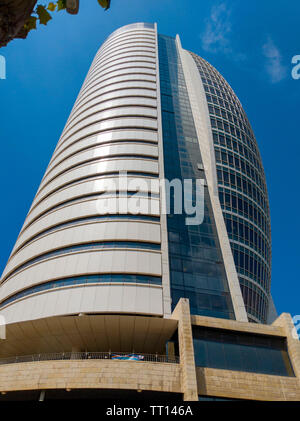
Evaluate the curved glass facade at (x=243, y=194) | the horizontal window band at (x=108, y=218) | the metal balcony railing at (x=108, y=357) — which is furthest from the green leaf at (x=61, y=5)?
the curved glass facade at (x=243, y=194)

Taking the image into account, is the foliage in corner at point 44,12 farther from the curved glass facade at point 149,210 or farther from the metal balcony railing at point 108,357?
the curved glass facade at point 149,210

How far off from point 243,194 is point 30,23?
4610 centimetres

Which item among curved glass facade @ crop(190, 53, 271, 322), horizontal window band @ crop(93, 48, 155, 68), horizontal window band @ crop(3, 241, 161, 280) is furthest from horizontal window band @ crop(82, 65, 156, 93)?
horizontal window band @ crop(3, 241, 161, 280)

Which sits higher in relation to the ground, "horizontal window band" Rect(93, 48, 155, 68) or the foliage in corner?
"horizontal window band" Rect(93, 48, 155, 68)

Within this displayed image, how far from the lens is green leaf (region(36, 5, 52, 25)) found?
3.56 meters

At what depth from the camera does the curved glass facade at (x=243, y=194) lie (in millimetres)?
39000

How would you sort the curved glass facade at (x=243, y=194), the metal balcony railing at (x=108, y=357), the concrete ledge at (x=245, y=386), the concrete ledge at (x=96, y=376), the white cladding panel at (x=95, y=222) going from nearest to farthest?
1. the concrete ledge at (x=96, y=376)
2. the concrete ledge at (x=245, y=386)
3. the metal balcony railing at (x=108, y=357)
4. the white cladding panel at (x=95, y=222)
5. the curved glass facade at (x=243, y=194)

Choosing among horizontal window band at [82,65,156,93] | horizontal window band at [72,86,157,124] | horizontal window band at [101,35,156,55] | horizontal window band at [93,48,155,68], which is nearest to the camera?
horizontal window band at [72,86,157,124]

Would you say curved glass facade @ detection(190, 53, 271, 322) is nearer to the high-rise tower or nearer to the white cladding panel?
the high-rise tower

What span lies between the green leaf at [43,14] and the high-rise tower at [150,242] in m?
21.2

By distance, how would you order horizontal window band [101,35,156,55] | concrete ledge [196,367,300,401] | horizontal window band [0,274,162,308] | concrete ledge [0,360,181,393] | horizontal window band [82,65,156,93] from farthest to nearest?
horizontal window band [101,35,156,55]
horizontal window band [82,65,156,93]
horizontal window band [0,274,162,308]
concrete ledge [196,367,300,401]
concrete ledge [0,360,181,393]

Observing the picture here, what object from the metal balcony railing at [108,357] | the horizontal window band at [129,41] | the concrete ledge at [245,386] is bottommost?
the concrete ledge at [245,386]

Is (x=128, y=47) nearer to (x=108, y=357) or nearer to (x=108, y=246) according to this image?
(x=108, y=246)

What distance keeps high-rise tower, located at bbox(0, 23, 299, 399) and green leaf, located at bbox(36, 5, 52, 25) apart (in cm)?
2119
